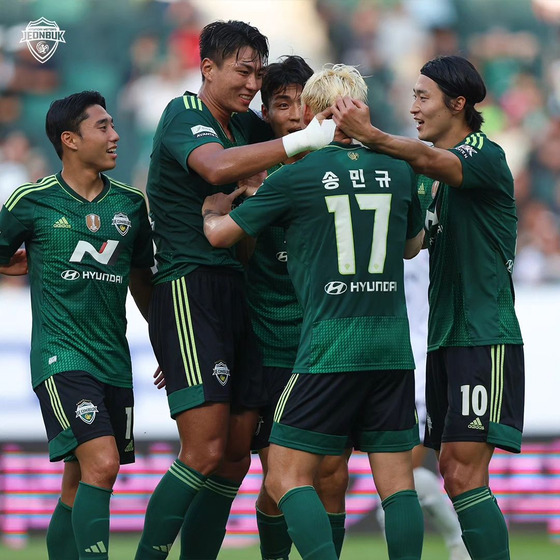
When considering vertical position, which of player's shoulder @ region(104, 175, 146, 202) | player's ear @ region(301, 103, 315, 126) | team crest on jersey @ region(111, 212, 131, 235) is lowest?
team crest on jersey @ region(111, 212, 131, 235)

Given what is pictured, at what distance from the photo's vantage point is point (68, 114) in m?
5.27

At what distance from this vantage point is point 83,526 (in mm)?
4738

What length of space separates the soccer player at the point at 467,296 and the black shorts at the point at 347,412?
326 mm

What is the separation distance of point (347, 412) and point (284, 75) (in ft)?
6.12

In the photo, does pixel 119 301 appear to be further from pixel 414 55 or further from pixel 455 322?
pixel 414 55

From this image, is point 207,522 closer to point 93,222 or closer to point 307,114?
point 93,222

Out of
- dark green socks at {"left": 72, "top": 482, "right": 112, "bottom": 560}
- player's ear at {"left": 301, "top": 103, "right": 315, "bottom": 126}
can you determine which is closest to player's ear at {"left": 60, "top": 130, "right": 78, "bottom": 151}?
player's ear at {"left": 301, "top": 103, "right": 315, "bottom": 126}

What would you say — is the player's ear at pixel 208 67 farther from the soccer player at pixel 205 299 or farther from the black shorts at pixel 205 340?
the black shorts at pixel 205 340

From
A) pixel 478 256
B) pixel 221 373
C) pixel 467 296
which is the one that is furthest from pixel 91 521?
pixel 478 256

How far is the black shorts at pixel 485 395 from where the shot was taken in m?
4.59

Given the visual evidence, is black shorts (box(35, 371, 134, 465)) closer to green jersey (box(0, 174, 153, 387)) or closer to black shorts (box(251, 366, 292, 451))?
green jersey (box(0, 174, 153, 387))

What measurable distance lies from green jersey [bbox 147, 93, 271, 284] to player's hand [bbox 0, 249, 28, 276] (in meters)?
0.74

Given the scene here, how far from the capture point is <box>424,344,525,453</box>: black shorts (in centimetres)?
459

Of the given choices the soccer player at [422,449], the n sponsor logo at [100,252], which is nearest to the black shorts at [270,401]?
the n sponsor logo at [100,252]
